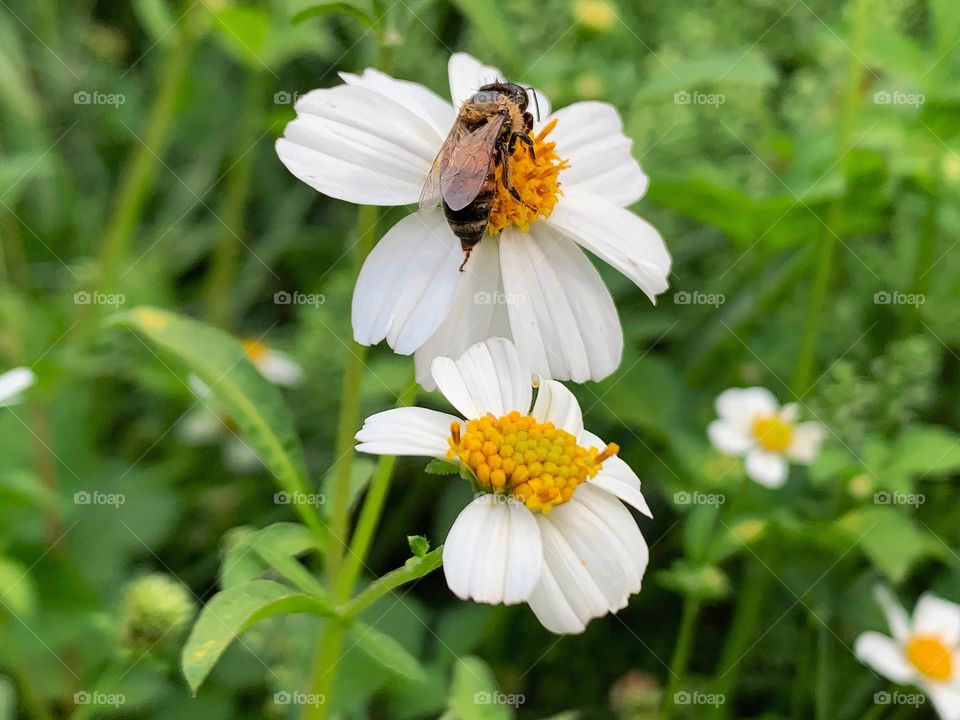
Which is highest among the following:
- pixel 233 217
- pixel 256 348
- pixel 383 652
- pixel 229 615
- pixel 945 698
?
pixel 229 615

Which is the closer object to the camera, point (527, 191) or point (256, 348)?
point (527, 191)

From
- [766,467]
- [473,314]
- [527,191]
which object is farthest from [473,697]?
[766,467]

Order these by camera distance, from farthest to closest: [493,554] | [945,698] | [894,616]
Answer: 1. [894,616]
2. [945,698]
3. [493,554]

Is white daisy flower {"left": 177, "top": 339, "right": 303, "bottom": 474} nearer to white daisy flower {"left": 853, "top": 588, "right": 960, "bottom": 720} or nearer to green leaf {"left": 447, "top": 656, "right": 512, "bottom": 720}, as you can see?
green leaf {"left": 447, "top": 656, "right": 512, "bottom": 720}

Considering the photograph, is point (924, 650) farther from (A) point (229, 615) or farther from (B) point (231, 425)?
(B) point (231, 425)

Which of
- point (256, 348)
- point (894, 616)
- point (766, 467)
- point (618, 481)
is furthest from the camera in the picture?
Answer: point (256, 348)

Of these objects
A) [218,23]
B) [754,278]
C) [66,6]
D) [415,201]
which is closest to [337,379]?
[218,23]

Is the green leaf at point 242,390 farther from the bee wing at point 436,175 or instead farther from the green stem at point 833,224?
the green stem at point 833,224

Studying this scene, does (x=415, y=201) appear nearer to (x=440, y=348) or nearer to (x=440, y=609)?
(x=440, y=348)
